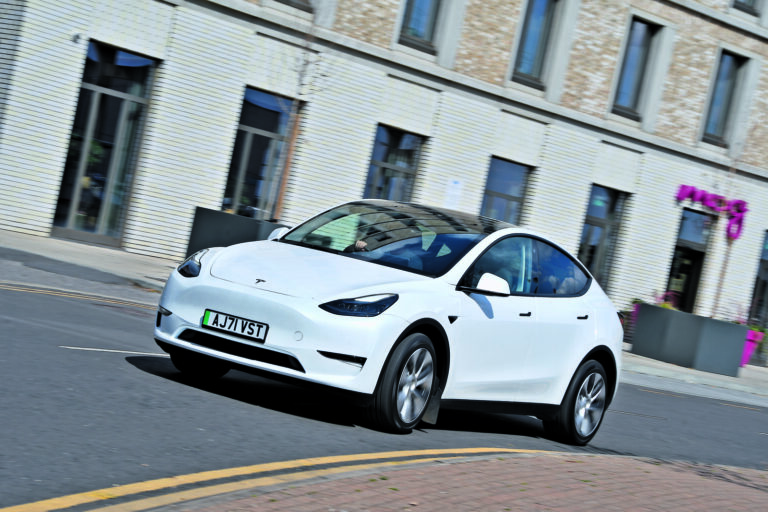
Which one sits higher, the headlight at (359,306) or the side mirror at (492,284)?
the side mirror at (492,284)

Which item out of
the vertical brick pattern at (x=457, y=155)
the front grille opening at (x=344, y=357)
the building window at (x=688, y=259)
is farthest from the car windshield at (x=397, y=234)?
the building window at (x=688, y=259)

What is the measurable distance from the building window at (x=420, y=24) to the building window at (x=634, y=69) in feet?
19.5

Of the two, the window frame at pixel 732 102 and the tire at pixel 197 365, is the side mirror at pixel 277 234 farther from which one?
the window frame at pixel 732 102

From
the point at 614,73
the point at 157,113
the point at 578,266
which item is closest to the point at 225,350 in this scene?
the point at 578,266

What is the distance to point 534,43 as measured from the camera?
25703mm

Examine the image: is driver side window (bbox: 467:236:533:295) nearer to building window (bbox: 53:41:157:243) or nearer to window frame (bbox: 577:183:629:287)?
building window (bbox: 53:41:157:243)

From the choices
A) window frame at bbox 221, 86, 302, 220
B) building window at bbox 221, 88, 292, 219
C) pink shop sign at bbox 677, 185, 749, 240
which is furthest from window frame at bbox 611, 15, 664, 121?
building window at bbox 221, 88, 292, 219

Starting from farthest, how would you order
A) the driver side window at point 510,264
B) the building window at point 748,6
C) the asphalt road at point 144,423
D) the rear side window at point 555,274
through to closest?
1. the building window at point 748,6
2. the rear side window at point 555,274
3. the driver side window at point 510,264
4. the asphalt road at point 144,423

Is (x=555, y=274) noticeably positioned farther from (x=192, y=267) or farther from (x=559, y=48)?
(x=559, y=48)

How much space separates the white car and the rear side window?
0.05ft

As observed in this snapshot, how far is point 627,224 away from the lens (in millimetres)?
28047

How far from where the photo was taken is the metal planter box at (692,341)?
73.4 feet

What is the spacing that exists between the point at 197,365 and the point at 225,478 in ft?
9.26

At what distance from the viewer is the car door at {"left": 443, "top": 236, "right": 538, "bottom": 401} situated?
7715 mm
